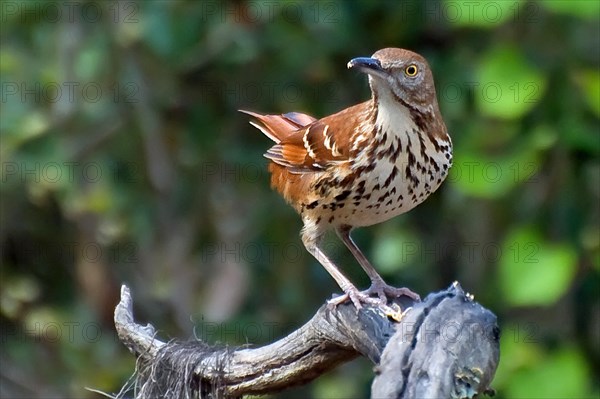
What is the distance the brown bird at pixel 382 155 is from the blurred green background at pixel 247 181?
97 cm

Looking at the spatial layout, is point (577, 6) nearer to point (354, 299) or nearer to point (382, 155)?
point (382, 155)

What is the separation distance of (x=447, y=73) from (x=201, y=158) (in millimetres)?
1457

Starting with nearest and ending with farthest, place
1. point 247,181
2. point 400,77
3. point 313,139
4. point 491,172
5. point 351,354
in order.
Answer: point 351,354, point 400,77, point 313,139, point 491,172, point 247,181

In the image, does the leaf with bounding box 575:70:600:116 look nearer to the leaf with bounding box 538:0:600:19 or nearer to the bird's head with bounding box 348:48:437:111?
the leaf with bounding box 538:0:600:19

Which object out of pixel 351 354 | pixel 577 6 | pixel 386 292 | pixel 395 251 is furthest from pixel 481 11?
pixel 351 354

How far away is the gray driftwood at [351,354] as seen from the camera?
9.32ft

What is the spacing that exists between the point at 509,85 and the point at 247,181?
186 centimetres

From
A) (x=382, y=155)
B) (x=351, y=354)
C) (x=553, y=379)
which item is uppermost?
(x=382, y=155)

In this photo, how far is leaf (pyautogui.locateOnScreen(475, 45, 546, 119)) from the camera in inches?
195

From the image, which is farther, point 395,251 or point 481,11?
point 395,251

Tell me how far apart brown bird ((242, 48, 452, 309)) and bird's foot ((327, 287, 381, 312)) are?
0.11 meters

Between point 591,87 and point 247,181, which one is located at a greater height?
point 247,181

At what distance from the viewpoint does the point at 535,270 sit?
4.94 meters

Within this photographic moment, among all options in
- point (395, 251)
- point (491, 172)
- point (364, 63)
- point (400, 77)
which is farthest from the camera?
point (395, 251)
